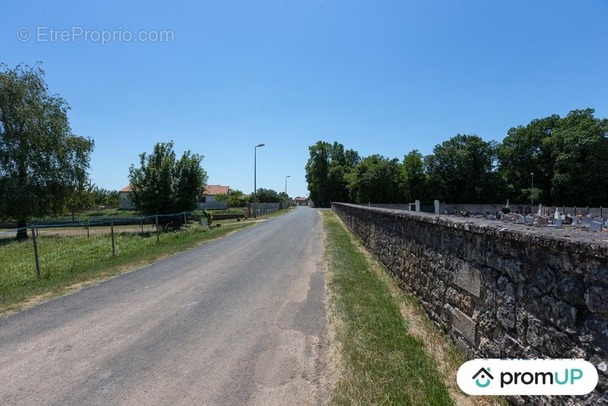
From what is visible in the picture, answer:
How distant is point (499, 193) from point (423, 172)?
13.8m

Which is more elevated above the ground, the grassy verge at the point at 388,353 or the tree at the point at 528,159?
the tree at the point at 528,159

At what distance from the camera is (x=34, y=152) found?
31422mm

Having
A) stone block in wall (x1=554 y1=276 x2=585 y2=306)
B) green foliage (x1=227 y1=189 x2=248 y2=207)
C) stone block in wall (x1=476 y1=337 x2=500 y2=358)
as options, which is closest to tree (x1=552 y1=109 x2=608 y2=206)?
green foliage (x1=227 y1=189 x2=248 y2=207)

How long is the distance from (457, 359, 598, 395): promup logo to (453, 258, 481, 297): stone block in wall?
919 mm

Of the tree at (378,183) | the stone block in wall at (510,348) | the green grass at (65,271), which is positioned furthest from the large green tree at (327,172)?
the stone block in wall at (510,348)

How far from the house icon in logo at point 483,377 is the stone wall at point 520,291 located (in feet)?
0.82

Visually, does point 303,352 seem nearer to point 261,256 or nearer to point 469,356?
point 469,356

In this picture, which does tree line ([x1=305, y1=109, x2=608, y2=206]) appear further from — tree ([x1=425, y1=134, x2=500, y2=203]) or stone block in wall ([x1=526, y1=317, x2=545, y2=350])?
stone block in wall ([x1=526, y1=317, x2=545, y2=350])

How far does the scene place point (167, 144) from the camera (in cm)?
3066

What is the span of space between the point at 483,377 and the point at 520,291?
0.78 meters

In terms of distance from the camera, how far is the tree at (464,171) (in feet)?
219

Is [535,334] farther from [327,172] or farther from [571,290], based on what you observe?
[327,172]

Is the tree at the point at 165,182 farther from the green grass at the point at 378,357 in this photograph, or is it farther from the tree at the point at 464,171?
the tree at the point at 464,171

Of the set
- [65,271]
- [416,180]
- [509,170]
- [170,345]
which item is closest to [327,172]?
[416,180]
